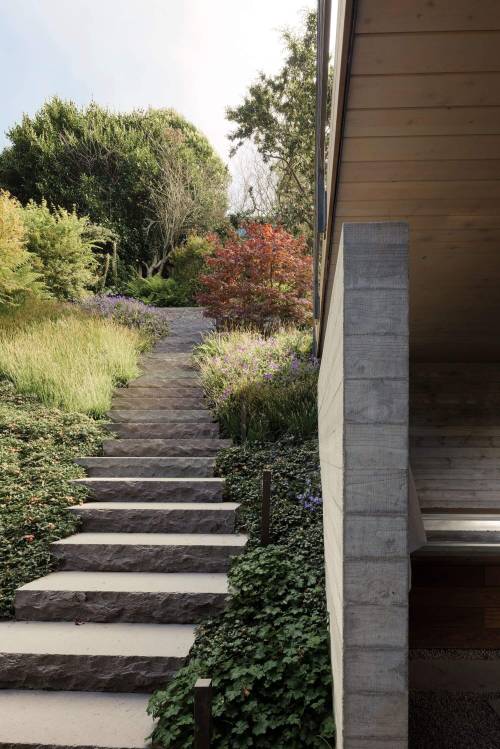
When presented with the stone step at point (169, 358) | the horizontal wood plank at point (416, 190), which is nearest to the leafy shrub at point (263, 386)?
the stone step at point (169, 358)

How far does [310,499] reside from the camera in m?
4.48

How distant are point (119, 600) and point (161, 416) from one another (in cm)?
301

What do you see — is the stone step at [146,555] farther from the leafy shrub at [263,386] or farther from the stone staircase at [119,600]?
the leafy shrub at [263,386]

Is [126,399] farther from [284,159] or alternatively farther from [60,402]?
[284,159]

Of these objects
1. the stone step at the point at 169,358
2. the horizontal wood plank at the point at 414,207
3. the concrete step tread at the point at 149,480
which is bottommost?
the concrete step tread at the point at 149,480

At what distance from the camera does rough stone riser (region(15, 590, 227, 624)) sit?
3492 millimetres

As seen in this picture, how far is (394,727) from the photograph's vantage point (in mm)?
1606

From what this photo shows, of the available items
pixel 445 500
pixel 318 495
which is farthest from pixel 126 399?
pixel 445 500

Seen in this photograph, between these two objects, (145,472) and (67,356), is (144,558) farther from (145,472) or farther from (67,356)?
(67,356)

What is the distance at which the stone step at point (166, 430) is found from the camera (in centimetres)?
614

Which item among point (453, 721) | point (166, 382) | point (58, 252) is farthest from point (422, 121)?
point (58, 252)

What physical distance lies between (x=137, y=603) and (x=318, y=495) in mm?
1594

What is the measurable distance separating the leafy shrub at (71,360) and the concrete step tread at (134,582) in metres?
2.76

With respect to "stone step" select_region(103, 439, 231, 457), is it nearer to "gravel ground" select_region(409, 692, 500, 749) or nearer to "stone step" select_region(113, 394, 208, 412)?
"stone step" select_region(113, 394, 208, 412)
